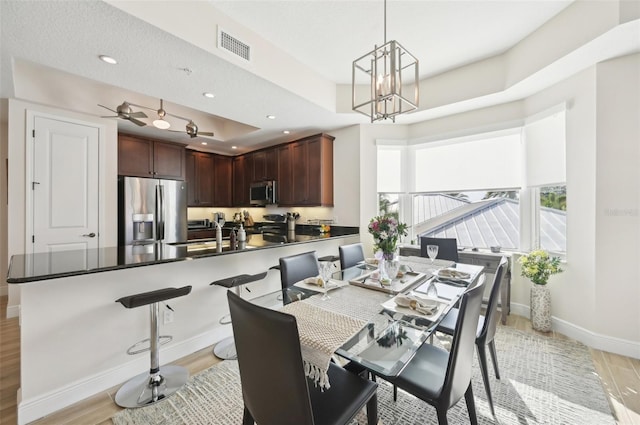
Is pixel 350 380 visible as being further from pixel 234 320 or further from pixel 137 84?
pixel 137 84

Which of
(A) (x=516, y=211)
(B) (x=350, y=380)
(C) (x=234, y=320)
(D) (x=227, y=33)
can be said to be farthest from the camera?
(A) (x=516, y=211)

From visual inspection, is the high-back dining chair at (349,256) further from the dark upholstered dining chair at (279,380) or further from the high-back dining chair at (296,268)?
the dark upholstered dining chair at (279,380)

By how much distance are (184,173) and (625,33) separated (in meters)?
5.97

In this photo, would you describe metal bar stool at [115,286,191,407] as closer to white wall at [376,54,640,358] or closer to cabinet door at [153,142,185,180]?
cabinet door at [153,142,185,180]

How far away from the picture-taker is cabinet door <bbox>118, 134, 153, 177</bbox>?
420 centimetres

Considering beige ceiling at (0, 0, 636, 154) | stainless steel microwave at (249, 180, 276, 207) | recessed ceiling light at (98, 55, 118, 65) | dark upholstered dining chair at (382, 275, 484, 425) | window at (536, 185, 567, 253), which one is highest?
beige ceiling at (0, 0, 636, 154)

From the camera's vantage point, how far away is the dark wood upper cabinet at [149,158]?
4.23m

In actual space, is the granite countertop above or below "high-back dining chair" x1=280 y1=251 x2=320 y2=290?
above

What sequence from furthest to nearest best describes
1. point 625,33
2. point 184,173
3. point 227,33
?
point 184,173
point 227,33
point 625,33

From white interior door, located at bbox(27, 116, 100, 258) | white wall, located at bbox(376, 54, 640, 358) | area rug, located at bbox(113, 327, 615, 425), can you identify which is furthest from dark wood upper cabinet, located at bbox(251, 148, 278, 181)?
white wall, located at bbox(376, 54, 640, 358)

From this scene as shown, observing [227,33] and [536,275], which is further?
[536,275]

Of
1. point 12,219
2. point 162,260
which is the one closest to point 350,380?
point 162,260

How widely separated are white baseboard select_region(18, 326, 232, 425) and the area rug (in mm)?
362

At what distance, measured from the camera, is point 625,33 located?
6.88 feet
